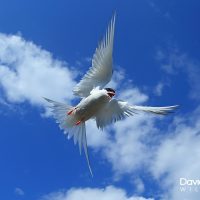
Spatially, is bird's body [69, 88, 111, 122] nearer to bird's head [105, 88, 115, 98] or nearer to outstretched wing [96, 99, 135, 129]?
bird's head [105, 88, 115, 98]

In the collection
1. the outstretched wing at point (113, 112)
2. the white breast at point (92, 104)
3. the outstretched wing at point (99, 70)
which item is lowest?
the white breast at point (92, 104)

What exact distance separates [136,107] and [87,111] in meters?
1.36

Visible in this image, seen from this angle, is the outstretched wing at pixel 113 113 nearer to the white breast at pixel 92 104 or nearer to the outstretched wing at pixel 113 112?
the outstretched wing at pixel 113 112

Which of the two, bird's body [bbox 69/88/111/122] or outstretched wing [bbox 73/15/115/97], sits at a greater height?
outstretched wing [bbox 73/15/115/97]

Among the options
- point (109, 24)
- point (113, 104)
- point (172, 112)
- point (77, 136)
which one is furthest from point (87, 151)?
point (109, 24)

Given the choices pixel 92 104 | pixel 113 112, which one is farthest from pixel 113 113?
pixel 92 104

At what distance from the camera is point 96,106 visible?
476 inches

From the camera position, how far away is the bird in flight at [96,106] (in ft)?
39.6

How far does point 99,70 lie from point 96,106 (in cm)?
102

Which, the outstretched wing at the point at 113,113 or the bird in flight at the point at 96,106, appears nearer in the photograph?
the bird in flight at the point at 96,106

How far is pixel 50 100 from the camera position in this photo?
12.8 meters

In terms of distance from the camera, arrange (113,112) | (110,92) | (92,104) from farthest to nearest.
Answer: (113,112), (110,92), (92,104)

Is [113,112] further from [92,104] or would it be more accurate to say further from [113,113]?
[92,104]

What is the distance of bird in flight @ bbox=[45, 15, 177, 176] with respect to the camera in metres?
12.1
